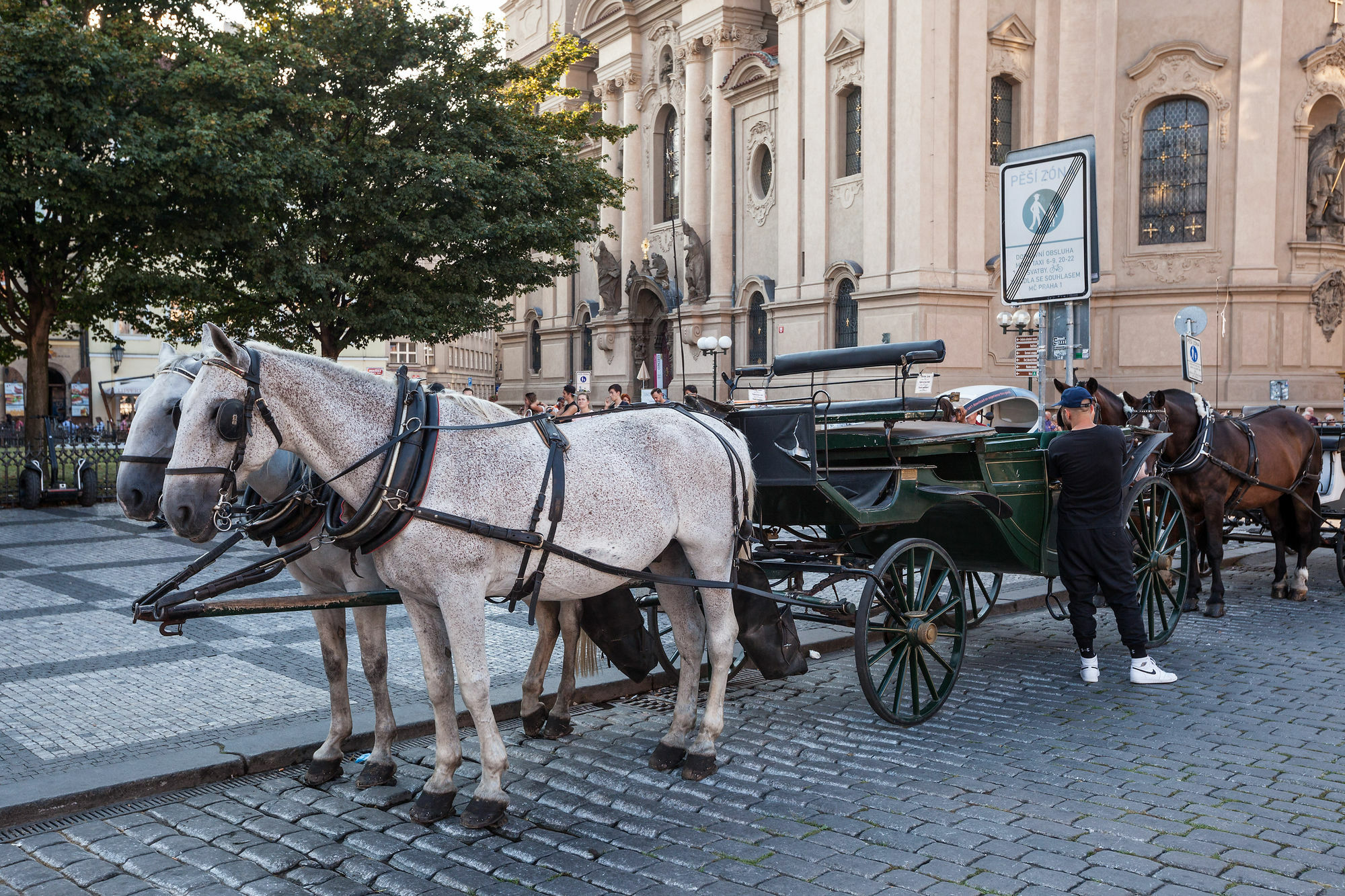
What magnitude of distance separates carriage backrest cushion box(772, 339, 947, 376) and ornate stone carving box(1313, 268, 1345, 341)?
84.1ft

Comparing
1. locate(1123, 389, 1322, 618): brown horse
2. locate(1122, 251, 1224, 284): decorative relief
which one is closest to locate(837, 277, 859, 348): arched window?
locate(1122, 251, 1224, 284): decorative relief

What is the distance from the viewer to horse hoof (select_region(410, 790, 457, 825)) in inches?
181

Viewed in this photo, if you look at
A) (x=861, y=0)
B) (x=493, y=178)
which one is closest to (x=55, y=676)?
(x=493, y=178)

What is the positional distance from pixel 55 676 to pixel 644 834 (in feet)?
14.7

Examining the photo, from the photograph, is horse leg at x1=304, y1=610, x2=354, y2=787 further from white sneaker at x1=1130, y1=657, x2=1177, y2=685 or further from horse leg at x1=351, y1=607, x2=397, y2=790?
white sneaker at x1=1130, y1=657, x2=1177, y2=685

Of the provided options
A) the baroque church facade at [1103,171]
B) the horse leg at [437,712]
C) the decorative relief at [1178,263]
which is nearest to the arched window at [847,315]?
the baroque church facade at [1103,171]

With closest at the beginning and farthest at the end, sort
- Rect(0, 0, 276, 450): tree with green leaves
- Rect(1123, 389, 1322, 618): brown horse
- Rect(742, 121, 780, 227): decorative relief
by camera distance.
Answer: Rect(1123, 389, 1322, 618): brown horse
Rect(0, 0, 276, 450): tree with green leaves
Rect(742, 121, 780, 227): decorative relief

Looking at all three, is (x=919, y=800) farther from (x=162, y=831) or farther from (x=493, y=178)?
(x=493, y=178)

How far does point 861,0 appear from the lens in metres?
29.1

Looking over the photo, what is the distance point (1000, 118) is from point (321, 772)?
27847 mm

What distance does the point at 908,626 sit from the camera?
607 centimetres

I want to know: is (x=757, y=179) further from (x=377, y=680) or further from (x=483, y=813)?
(x=483, y=813)

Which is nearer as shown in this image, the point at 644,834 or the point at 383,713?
the point at 644,834

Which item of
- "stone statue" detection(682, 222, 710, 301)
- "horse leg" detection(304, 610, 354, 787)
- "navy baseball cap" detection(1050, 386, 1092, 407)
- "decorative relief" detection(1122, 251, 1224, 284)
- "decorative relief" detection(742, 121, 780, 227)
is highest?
"decorative relief" detection(742, 121, 780, 227)
